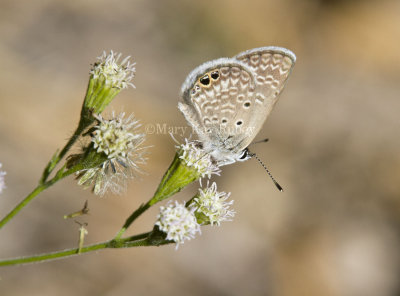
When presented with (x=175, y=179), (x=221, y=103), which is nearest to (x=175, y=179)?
(x=175, y=179)

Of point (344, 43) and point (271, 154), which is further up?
point (344, 43)

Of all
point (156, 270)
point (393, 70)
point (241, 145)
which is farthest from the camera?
point (393, 70)

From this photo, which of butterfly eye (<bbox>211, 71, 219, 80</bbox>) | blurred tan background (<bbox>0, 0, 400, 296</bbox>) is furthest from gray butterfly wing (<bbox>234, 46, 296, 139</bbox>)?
blurred tan background (<bbox>0, 0, 400, 296</bbox>)

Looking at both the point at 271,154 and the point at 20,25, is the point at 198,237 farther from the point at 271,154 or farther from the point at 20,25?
the point at 20,25

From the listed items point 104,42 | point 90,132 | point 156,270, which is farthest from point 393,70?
point 90,132

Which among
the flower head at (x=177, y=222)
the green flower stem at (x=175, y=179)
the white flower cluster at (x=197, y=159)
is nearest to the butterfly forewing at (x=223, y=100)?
the white flower cluster at (x=197, y=159)

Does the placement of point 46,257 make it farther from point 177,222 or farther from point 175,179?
point 175,179

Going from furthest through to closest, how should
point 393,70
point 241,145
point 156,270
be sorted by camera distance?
point 393,70
point 156,270
point 241,145

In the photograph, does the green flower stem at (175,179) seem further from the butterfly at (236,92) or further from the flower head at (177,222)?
the butterfly at (236,92)
